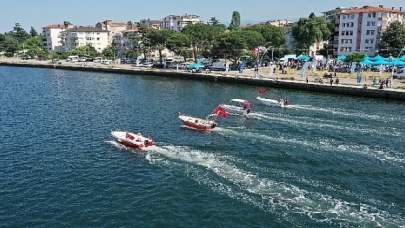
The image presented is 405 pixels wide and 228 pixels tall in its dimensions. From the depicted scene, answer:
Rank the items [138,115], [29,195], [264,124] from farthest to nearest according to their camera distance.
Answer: [138,115]
[264,124]
[29,195]

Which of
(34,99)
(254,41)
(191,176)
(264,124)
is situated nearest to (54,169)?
(191,176)

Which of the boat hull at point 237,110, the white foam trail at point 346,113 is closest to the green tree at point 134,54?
the boat hull at point 237,110

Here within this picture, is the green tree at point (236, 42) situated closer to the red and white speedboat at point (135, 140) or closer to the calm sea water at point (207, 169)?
the calm sea water at point (207, 169)

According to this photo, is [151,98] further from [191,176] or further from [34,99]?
[191,176]

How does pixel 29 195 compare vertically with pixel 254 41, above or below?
below

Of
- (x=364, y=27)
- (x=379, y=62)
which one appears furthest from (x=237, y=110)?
(x=364, y=27)

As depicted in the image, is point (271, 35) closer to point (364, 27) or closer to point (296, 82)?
point (364, 27)

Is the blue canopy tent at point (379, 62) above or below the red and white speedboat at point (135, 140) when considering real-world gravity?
above
